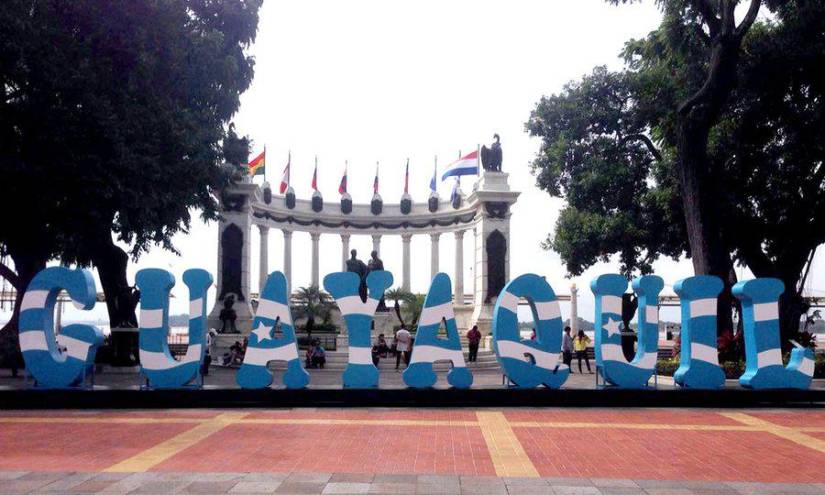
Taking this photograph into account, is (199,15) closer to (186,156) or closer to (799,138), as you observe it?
(186,156)

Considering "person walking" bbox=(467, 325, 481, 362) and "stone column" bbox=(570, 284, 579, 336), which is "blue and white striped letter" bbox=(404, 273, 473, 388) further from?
"stone column" bbox=(570, 284, 579, 336)

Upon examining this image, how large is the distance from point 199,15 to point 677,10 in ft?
56.8

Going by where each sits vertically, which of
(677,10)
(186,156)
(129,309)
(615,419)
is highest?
(677,10)

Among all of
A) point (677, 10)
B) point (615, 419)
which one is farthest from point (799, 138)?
point (615, 419)

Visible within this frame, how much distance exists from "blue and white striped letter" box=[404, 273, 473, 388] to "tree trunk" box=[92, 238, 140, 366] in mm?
12020

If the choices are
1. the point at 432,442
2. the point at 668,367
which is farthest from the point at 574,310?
the point at 432,442

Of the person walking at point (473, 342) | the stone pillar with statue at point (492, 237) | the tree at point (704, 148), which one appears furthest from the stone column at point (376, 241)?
the person walking at point (473, 342)

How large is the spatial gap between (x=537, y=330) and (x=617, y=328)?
1.88 metres

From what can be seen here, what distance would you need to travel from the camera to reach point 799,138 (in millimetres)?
27094

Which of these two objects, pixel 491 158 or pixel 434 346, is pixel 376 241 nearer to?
pixel 491 158

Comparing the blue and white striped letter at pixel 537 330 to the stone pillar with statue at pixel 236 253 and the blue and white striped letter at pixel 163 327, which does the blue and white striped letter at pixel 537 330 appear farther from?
Result: the stone pillar with statue at pixel 236 253

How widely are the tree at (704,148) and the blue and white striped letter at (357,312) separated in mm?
11257

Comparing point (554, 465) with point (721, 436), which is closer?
point (554, 465)

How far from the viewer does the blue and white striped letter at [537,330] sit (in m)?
17.5
